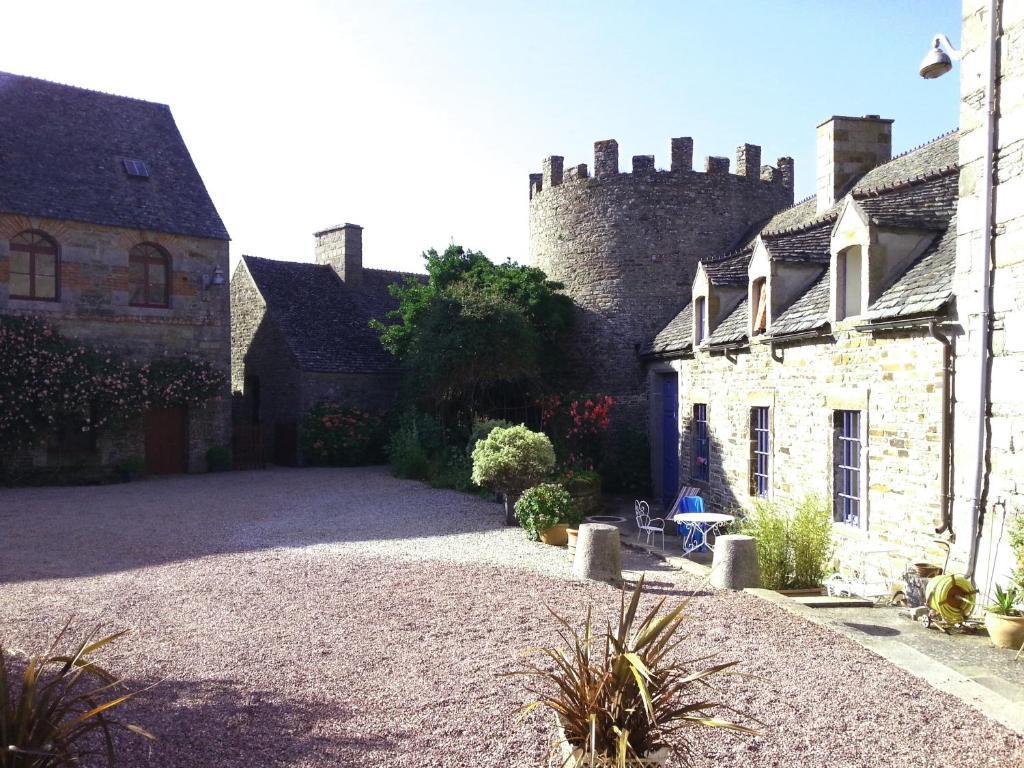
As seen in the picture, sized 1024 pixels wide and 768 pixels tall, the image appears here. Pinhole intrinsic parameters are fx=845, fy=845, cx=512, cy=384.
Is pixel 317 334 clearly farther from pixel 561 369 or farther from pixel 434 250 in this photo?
pixel 561 369

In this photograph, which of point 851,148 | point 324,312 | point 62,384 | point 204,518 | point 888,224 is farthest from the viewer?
point 324,312

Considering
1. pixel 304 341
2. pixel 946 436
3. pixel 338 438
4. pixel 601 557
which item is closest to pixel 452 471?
pixel 338 438

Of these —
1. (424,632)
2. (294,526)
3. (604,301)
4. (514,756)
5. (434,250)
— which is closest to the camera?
(514,756)

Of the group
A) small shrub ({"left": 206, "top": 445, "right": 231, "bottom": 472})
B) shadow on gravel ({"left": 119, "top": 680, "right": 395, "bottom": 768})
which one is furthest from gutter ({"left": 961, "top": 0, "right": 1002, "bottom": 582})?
small shrub ({"left": 206, "top": 445, "right": 231, "bottom": 472})

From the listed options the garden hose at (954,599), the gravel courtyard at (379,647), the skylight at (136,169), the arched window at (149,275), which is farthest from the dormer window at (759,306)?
the skylight at (136,169)

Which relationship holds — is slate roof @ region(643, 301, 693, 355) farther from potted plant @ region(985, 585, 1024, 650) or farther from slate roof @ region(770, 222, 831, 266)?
potted plant @ region(985, 585, 1024, 650)

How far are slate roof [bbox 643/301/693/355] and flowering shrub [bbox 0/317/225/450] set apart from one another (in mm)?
10917

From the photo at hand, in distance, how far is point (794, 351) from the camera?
454 inches

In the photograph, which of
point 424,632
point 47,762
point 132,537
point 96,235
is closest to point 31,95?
point 96,235

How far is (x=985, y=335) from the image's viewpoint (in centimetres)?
764

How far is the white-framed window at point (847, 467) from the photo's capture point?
10.2 meters

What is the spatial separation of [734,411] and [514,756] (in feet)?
32.0

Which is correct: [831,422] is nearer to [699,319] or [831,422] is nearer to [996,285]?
[996,285]

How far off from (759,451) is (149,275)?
14.5m
